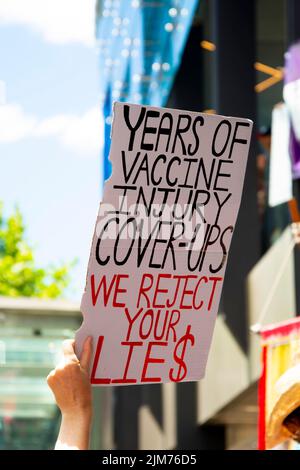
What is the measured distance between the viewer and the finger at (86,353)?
346 cm

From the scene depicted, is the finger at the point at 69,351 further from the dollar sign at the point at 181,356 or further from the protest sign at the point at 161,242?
the dollar sign at the point at 181,356

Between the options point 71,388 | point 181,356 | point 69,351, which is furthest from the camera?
point 181,356

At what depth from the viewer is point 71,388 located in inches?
125

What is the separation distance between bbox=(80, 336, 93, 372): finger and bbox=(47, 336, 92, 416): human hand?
0.19 m

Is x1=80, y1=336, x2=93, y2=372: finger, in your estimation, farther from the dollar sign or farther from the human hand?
the dollar sign

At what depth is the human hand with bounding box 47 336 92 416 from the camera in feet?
10.4

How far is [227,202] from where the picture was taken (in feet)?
13.0

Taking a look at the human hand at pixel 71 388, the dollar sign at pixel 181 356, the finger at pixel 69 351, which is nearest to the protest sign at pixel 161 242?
the dollar sign at pixel 181 356

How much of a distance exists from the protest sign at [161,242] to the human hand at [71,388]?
0.36m

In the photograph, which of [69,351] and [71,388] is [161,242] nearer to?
[69,351]

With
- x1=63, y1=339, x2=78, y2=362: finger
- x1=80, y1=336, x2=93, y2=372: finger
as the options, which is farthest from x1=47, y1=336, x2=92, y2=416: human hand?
x1=80, y1=336, x2=93, y2=372: finger

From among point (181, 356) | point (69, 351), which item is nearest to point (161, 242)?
point (181, 356)

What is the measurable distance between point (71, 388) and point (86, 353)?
15.0 inches
